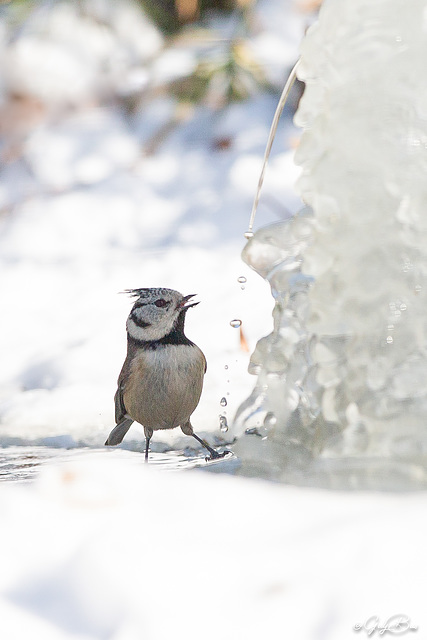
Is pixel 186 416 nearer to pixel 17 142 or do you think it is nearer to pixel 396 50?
pixel 396 50

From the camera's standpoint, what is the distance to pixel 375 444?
135cm

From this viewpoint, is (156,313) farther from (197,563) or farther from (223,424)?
(197,563)

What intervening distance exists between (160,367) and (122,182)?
2.31 m

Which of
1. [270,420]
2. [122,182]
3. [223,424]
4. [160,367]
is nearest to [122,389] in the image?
[160,367]

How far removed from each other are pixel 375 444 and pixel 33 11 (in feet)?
12.9

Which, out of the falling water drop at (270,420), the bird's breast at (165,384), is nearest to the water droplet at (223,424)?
the bird's breast at (165,384)

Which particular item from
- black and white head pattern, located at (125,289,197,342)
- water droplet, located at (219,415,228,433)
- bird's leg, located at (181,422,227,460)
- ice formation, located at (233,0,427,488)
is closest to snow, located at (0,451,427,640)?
ice formation, located at (233,0,427,488)

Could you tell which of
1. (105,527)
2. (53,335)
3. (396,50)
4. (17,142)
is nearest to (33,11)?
(17,142)

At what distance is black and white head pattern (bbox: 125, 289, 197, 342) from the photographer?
193cm

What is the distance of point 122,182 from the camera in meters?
4.06

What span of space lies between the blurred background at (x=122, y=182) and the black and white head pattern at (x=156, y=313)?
1.05 ft

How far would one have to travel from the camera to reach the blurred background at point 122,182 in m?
2.67

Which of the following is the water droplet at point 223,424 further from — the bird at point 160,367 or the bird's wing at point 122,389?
the bird's wing at point 122,389

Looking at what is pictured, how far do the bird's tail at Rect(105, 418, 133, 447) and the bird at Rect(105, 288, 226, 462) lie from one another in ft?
0.23
